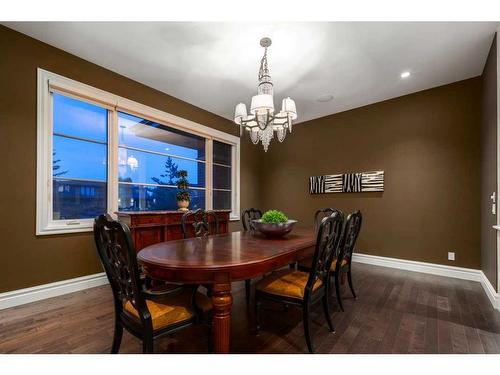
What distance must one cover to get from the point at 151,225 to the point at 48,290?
47.6 inches

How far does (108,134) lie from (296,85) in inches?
106

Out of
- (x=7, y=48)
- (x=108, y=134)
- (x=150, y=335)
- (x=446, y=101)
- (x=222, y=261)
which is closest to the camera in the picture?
(x=150, y=335)

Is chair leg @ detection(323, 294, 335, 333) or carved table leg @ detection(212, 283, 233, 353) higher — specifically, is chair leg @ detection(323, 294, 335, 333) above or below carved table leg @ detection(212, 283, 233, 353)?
below

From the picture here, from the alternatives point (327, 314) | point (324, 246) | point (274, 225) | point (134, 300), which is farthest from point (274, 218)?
point (134, 300)

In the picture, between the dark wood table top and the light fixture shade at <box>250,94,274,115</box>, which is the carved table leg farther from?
the light fixture shade at <box>250,94,274,115</box>

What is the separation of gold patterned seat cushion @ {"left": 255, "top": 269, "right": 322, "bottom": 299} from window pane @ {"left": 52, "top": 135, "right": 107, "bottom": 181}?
100 inches

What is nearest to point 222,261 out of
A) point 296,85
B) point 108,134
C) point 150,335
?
point 150,335

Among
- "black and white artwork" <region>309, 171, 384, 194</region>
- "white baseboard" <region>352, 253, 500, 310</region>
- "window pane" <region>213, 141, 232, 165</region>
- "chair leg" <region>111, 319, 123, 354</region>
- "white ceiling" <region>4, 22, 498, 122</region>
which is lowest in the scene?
"white baseboard" <region>352, 253, 500, 310</region>

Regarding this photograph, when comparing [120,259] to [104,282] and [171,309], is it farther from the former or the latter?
[104,282]

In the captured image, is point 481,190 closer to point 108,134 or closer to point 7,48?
point 108,134

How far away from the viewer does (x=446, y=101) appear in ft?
11.1

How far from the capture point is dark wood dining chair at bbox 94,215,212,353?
120 centimetres

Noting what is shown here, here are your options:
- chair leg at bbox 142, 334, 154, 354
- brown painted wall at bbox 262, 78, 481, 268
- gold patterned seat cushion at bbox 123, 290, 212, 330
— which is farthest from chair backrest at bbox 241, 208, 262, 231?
brown painted wall at bbox 262, 78, 481, 268

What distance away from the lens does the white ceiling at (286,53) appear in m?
2.31
